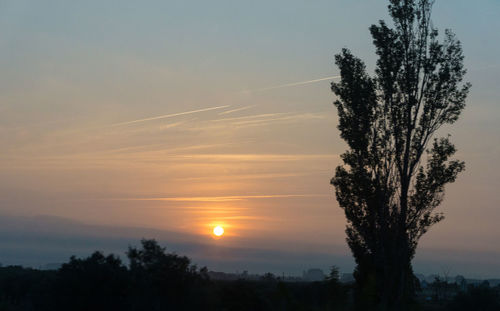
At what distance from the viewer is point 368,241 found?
2586cm

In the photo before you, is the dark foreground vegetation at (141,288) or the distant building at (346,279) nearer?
the distant building at (346,279)

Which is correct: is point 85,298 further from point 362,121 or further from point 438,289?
point 438,289

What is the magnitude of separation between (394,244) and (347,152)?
4.43 m

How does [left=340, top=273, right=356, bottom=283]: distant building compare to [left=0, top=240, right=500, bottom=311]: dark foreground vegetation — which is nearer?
[left=340, top=273, right=356, bottom=283]: distant building

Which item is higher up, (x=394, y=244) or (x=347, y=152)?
(x=347, y=152)

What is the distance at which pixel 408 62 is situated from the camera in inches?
1049

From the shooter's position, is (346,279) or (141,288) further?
Answer: (346,279)

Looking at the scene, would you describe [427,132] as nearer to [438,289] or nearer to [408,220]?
[408,220]

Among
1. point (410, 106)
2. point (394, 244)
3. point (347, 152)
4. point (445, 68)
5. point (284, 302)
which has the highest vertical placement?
point (445, 68)

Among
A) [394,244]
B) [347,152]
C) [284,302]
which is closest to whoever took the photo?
[284,302]

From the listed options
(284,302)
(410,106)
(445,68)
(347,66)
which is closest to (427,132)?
(410,106)

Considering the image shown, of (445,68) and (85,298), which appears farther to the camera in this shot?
(445,68)

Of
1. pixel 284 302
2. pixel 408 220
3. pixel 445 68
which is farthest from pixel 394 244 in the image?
pixel 284 302

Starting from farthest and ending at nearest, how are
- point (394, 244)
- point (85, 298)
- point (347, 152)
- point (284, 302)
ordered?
point (347, 152)
point (394, 244)
point (85, 298)
point (284, 302)
